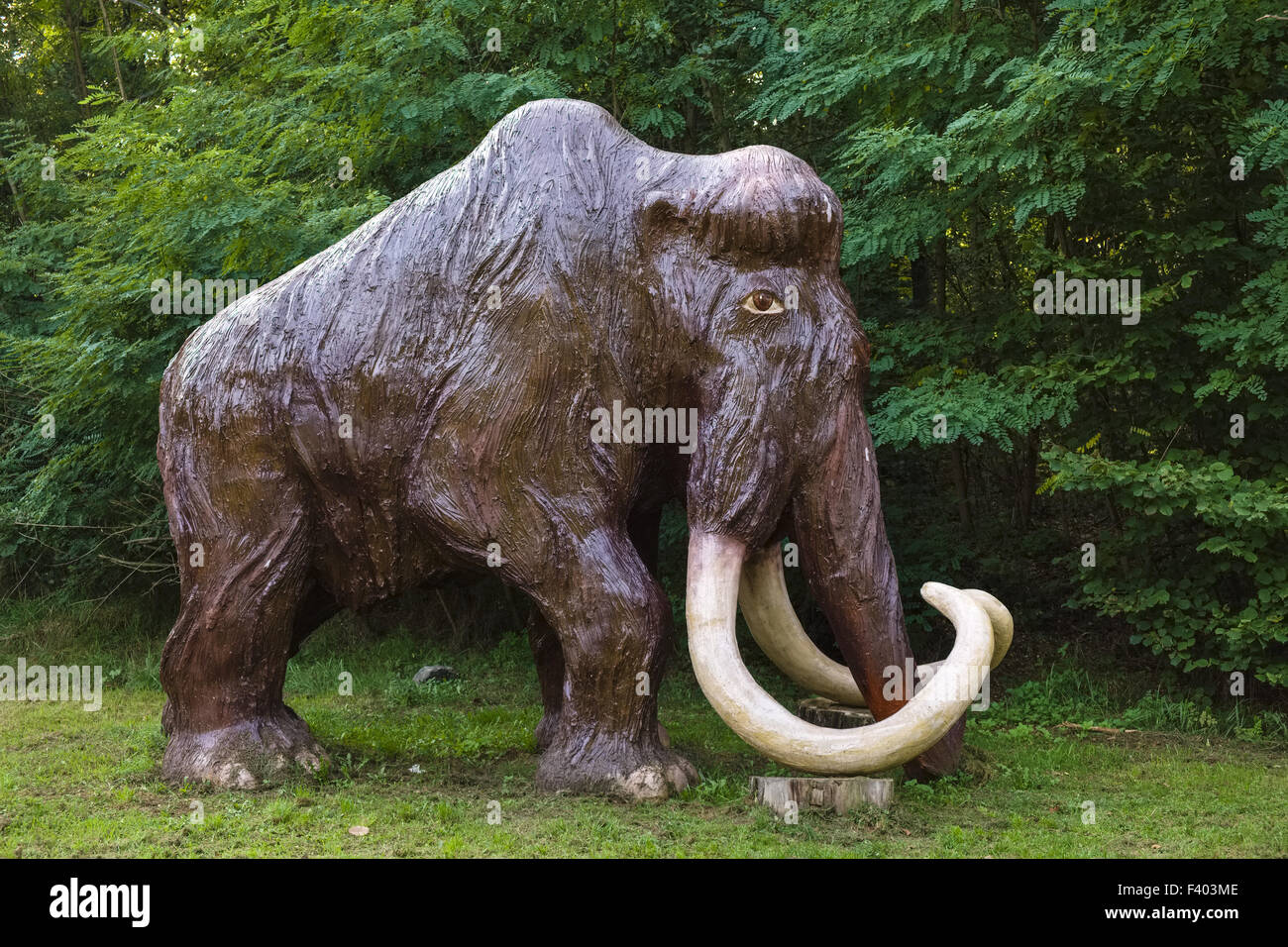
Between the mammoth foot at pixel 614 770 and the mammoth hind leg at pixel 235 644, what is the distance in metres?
1.20

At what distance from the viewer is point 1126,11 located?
7.05 metres

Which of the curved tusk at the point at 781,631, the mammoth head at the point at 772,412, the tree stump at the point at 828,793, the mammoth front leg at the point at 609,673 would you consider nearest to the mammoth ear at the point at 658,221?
the mammoth head at the point at 772,412

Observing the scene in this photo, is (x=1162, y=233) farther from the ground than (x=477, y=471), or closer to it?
farther from the ground

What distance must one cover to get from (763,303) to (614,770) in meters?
2.01

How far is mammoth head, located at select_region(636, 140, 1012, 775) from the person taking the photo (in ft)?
17.0

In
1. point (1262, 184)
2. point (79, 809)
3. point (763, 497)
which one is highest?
point (1262, 184)

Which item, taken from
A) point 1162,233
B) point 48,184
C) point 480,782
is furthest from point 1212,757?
point 48,184

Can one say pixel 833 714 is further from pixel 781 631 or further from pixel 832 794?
pixel 832 794

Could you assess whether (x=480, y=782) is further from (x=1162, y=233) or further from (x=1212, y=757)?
(x=1162, y=233)

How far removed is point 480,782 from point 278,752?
0.90 metres

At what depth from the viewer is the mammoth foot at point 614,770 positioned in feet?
17.2

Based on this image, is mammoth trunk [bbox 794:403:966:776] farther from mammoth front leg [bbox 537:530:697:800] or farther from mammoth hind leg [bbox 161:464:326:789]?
mammoth hind leg [bbox 161:464:326:789]

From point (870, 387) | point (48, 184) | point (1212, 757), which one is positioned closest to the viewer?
point (1212, 757)

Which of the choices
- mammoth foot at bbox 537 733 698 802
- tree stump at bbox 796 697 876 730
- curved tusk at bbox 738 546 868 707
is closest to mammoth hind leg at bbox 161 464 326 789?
mammoth foot at bbox 537 733 698 802
